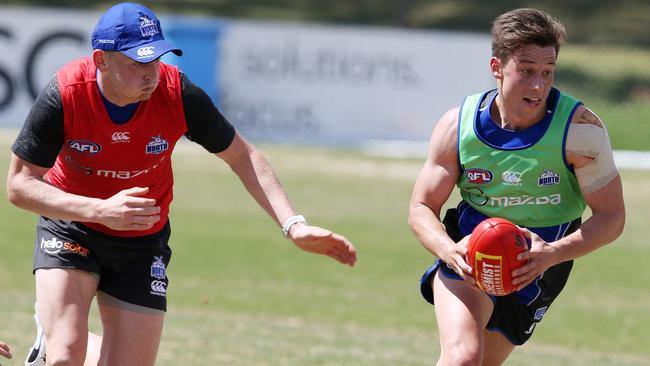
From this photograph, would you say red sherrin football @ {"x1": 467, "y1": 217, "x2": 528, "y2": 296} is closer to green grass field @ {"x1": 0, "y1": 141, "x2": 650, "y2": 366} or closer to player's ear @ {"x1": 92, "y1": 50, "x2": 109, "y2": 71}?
player's ear @ {"x1": 92, "y1": 50, "x2": 109, "y2": 71}

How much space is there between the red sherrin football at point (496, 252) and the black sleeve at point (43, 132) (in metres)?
1.86

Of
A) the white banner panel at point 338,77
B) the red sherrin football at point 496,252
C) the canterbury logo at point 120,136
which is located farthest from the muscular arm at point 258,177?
the white banner panel at point 338,77

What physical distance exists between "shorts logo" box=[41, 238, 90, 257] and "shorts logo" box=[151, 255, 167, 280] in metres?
0.34

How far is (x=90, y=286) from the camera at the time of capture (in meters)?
5.52

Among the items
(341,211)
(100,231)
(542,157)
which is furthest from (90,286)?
(341,211)

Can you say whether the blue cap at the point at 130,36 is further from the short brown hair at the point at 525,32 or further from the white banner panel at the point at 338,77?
the white banner panel at the point at 338,77

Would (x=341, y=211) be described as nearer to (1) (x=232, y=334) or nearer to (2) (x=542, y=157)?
(1) (x=232, y=334)

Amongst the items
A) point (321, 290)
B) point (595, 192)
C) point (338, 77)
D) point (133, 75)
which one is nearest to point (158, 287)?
point (133, 75)

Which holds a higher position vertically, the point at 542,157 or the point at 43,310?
the point at 542,157

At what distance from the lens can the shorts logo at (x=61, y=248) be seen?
18.1 feet

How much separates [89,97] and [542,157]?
2.03 metres

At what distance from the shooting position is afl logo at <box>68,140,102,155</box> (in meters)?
5.40

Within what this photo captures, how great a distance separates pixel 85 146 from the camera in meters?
5.42

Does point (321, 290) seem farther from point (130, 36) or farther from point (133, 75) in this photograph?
point (130, 36)
